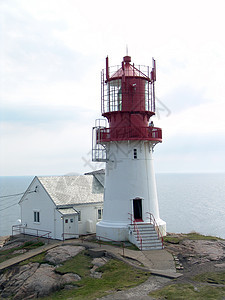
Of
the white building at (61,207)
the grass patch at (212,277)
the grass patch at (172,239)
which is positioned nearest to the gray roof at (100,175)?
the white building at (61,207)

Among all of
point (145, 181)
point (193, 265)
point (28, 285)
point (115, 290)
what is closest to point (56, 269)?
point (28, 285)

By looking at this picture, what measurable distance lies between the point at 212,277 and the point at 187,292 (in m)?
2.34

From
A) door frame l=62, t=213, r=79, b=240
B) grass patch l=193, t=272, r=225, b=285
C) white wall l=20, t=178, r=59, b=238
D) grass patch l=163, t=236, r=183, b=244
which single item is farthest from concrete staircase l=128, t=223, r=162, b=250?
white wall l=20, t=178, r=59, b=238

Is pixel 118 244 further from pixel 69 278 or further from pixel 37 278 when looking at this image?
pixel 37 278

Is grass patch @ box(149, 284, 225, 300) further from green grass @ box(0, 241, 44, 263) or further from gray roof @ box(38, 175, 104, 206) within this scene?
gray roof @ box(38, 175, 104, 206)

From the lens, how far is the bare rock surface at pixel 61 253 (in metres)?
18.9

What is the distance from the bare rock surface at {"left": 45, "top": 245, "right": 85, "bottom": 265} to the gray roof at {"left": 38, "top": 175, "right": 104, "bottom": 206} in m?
5.15

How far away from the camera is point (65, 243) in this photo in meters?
22.4

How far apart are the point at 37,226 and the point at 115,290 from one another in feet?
44.7

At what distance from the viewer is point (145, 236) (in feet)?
70.7

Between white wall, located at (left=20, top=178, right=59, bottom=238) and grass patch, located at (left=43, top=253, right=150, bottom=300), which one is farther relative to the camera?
white wall, located at (left=20, top=178, right=59, bottom=238)

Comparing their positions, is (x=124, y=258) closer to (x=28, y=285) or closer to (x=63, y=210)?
(x=28, y=285)

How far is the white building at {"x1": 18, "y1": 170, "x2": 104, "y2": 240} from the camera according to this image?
24.8 m

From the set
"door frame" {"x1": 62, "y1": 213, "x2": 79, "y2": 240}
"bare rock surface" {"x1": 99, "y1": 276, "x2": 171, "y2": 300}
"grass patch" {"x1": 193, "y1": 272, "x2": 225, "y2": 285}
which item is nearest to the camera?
"bare rock surface" {"x1": 99, "y1": 276, "x2": 171, "y2": 300}
